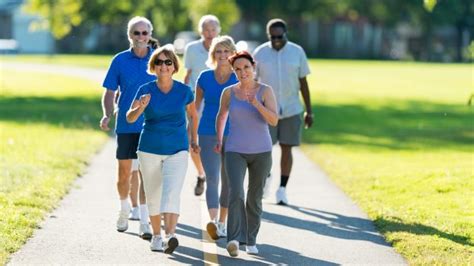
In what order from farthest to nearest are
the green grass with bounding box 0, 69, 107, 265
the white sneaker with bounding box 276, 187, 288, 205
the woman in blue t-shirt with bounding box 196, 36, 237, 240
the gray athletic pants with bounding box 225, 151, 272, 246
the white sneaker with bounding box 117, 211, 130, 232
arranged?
the white sneaker with bounding box 276, 187, 288, 205 < the green grass with bounding box 0, 69, 107, 265 < the white sneaker with bounding box 117, 211, 130, 232 < the woman in blue t-shirt with bounding box 196, 36, 237, 240 < the gray athletic pants with bounding box 225, 151, 272, 246

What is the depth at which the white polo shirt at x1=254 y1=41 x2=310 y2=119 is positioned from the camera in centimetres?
1280

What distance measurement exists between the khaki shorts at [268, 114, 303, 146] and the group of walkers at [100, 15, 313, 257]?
229 cm

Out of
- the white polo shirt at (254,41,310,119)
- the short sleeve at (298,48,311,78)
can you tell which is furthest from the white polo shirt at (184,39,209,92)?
the short sleeve at (298,48,311,78)

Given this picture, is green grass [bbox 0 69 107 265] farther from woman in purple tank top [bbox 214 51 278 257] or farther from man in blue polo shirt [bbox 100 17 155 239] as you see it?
woman in purple tank top [bbox 214 51 278 257]

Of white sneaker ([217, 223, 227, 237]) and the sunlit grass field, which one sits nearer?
white sneaker ([217, 223, 227, 237])

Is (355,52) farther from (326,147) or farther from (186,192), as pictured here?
(186,192)

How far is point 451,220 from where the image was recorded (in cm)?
1172

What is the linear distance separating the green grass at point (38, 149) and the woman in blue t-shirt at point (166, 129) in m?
1.26

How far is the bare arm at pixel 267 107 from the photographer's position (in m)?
9.41

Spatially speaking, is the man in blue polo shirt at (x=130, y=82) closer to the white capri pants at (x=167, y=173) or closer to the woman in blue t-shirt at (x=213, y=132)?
the woman in blue t-shirt at (x=213, y=132)

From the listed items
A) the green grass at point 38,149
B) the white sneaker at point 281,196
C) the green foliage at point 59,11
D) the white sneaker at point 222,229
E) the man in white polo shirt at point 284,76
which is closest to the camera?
the white sneaker at point 222,229

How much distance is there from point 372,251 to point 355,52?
9927 cm

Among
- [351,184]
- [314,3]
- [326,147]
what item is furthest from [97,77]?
[314,3]

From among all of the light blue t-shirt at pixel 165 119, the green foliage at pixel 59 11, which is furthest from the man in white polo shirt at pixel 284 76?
the green foliage at pixel 59 11
